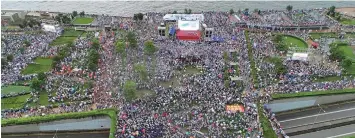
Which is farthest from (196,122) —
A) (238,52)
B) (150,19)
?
(150,19)

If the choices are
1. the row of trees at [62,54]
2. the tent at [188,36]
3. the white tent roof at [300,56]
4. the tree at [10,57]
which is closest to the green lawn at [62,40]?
the row of trees at [62,54]

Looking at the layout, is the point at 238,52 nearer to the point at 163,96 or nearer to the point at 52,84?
the point at 163,96

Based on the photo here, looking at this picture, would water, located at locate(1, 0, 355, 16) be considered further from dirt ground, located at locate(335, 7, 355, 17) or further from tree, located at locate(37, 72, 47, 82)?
tree, located at locate(37, 72, 47, 82)

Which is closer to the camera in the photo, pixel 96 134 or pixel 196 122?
pixel 196 122

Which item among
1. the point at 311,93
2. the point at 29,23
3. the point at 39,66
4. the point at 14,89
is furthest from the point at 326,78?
the point at 29,23

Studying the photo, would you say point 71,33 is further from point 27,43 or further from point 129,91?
point 129,91

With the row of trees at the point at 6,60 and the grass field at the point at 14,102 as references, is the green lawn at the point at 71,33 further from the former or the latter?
the grass field at the point at 14,102
